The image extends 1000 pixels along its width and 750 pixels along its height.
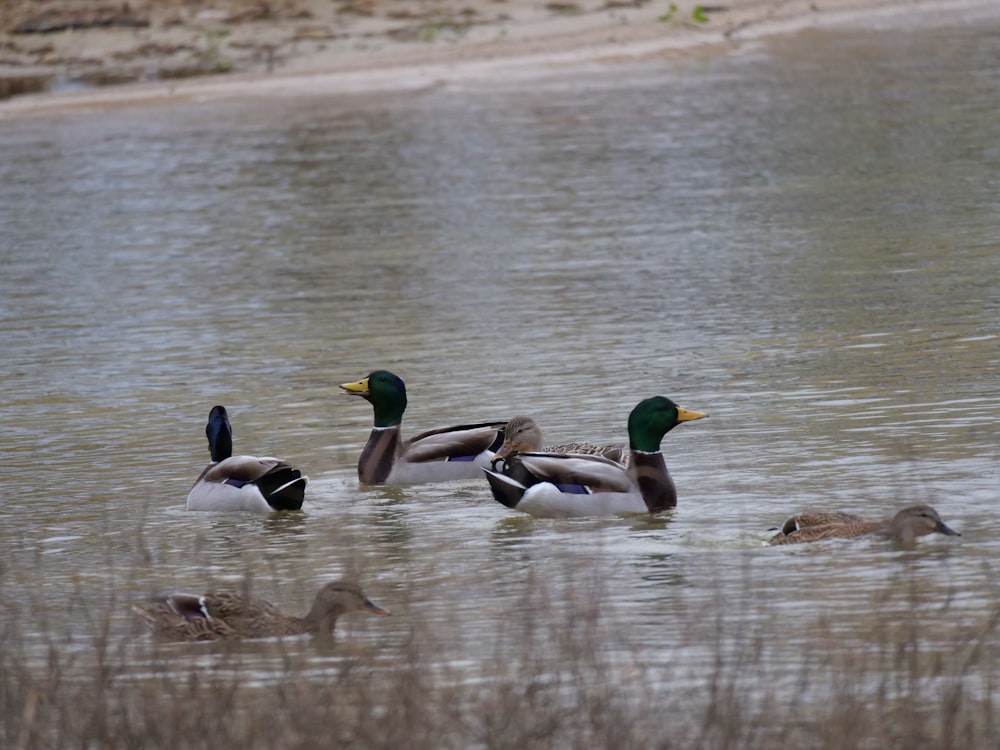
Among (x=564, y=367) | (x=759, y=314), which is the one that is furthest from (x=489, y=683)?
(x=759, y=314)

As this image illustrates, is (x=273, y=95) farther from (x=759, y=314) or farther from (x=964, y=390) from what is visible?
(x=964, y=390)

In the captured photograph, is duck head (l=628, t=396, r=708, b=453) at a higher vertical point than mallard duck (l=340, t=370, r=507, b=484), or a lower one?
higher

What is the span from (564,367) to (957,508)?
4.49 m

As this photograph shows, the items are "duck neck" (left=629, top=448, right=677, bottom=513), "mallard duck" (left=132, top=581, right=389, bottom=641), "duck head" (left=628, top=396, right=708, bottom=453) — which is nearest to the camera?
"mallard duck" (left=132, top=581, right=389, bottom=641)

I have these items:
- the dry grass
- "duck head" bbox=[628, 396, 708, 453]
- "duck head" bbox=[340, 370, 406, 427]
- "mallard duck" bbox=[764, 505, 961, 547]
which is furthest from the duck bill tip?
"duck head" bbox=[340, 370, 406, 427]

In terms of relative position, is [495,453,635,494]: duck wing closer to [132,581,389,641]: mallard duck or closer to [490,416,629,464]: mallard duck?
[490,416,629,464]: mallard duck

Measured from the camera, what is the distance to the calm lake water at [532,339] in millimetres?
7930

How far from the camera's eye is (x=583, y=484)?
9227 millimetres

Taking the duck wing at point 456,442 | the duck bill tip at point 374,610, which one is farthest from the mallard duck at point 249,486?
the duck bill tip at point 374,610

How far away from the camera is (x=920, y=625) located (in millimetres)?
6887

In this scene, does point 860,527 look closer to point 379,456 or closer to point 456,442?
point 456,442

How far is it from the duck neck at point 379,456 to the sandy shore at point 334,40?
70.6 feet

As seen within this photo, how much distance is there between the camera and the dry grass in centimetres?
543

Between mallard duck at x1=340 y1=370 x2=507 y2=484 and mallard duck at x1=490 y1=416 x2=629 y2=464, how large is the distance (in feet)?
0.47
